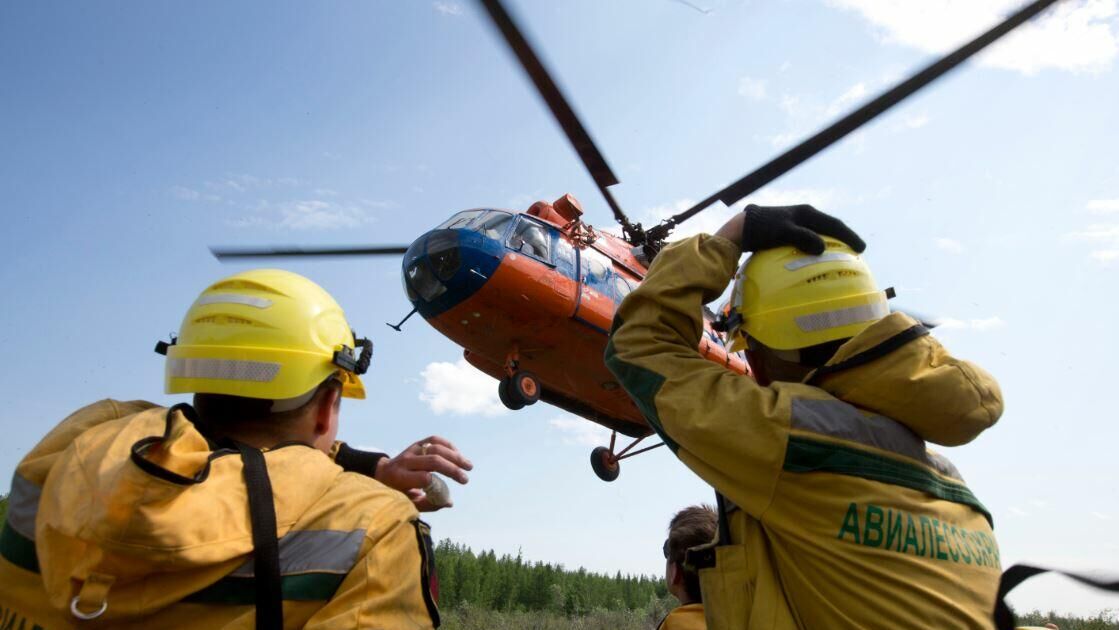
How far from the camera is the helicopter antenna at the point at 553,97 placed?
12.9 feet

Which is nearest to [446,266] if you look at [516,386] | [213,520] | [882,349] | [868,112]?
[516,386]

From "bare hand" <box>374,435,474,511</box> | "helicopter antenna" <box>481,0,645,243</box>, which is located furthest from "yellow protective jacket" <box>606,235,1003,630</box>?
"helicopter antenna" <box>481,0,645,243</box>

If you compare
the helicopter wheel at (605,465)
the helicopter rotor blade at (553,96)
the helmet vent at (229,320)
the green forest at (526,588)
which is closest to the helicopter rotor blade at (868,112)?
the helicopter rotor blade at (553,96)

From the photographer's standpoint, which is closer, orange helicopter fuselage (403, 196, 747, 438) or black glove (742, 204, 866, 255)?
black glove (742, 204, 866, 255)

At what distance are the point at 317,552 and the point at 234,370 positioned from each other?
22.7 inches

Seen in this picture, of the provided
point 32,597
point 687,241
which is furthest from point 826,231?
point 32,597

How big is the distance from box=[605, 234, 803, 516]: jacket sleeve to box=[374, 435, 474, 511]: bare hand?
500mm

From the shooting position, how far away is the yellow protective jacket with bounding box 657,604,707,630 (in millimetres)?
2494

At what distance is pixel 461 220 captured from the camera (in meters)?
10.0

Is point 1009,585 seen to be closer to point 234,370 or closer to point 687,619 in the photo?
point 687,619

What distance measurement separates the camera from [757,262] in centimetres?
224

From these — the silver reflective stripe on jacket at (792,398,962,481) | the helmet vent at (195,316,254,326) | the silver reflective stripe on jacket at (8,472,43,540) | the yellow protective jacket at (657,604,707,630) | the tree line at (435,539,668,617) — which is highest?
the helmet vent at (195,316,254,326)

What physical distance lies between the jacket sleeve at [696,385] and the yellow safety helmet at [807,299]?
0.11 m

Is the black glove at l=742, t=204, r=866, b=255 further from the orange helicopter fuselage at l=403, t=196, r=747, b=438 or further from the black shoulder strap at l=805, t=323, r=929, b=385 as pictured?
the orange helicopter fuselage at l=403, t=196, r=747, b=438
